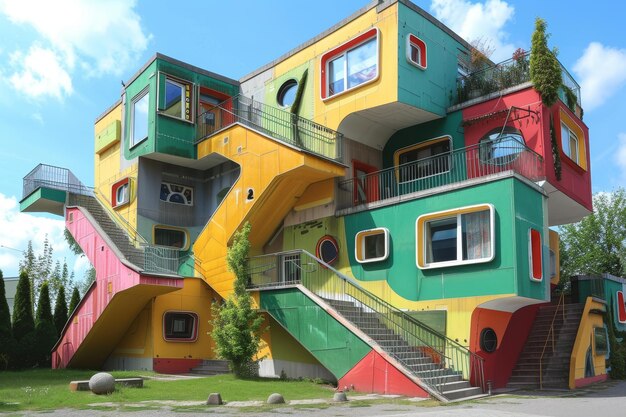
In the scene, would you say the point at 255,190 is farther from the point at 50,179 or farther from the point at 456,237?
the point at 50,179

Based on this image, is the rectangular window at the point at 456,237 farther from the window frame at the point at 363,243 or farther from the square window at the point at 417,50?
the square window at the point at 417,50

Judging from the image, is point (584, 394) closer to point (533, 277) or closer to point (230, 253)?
point (533, 277)

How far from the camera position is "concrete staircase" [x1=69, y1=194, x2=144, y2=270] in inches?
866

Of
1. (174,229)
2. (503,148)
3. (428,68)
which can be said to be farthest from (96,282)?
(503,148)

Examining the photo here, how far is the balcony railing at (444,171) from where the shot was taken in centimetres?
1786

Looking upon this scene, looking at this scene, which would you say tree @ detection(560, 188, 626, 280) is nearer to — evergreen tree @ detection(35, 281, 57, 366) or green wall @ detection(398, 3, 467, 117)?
green wall @ detection(398, 3, 467, 117)

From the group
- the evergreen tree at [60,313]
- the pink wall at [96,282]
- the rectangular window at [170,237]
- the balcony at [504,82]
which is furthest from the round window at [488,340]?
the evergreen tree at [60,313]

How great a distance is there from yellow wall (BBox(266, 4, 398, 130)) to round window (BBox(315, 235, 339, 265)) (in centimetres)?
382

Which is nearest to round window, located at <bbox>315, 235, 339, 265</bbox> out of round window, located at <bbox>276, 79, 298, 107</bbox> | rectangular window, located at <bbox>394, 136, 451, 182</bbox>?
rectangular window, located at <bbox>394, 136, 451, 182</bbox>

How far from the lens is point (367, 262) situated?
18.9 meters

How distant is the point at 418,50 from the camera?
802 inches

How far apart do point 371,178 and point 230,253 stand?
5.57 meters

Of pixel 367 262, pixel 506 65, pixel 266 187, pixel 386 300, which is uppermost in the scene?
pixel 506 65

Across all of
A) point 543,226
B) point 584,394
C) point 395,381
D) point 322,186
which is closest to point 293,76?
point 322,186
